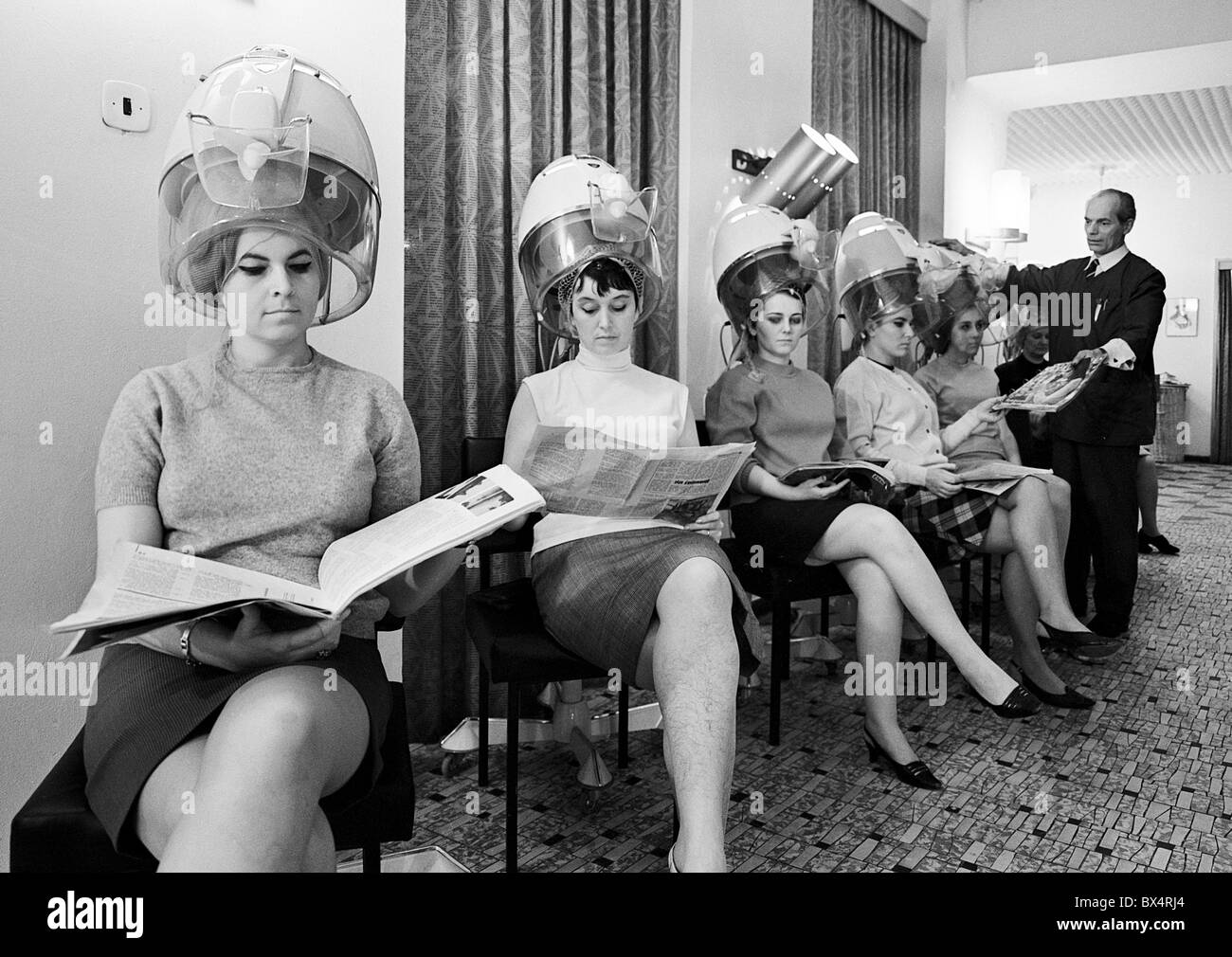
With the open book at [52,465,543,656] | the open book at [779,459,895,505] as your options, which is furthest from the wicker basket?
the open book at [52,465,543,656]

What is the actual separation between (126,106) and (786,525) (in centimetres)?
151

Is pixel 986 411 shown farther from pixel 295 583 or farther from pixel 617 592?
pixel 295 583

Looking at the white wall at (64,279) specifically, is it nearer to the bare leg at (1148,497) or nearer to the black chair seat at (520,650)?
the black chair seat at (520,650)

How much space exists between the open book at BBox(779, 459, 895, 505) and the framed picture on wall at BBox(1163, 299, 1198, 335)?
27.7 feet

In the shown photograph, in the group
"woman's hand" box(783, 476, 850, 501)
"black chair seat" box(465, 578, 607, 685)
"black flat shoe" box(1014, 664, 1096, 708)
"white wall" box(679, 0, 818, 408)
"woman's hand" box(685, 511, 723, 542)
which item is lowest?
"black flat shoe" box(1014, 664, 1096, 708)

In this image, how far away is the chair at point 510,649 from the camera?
4.95 feet

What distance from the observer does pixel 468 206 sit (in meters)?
2.03

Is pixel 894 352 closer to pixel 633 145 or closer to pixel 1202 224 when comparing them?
pixel 633 145

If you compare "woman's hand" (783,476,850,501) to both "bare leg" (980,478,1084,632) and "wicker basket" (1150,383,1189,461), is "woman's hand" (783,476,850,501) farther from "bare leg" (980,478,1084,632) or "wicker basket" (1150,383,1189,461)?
"wicker basket" (1150,383,1189,461)

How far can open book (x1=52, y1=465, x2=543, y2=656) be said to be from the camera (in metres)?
0.84

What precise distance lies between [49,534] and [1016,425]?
3.22 meters

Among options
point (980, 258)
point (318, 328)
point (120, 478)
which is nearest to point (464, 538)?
point (120, 478)

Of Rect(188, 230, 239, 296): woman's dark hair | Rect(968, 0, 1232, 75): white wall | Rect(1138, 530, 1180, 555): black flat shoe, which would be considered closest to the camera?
Rect(188, 230, 239, 296): woman's dark hair

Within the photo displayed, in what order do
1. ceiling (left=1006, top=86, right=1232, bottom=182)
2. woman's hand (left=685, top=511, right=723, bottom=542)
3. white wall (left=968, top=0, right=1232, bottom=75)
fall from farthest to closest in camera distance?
ceiling (left=1006, top=86, right=1232, bottom=182) < white wall (left=968, top=0, right=1232, bottom=75) < woman's hand (left=685, top=511, right=723, bottom=542)
